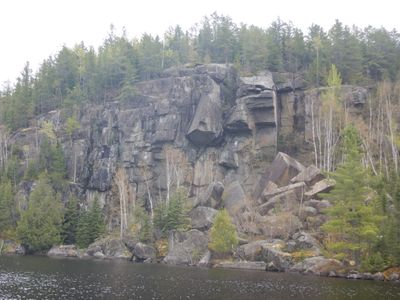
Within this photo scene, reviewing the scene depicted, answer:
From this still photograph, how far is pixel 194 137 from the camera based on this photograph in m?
92.9

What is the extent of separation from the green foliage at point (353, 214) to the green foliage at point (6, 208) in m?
62.5

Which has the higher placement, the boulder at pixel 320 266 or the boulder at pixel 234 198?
the boulder at pixel 234 198

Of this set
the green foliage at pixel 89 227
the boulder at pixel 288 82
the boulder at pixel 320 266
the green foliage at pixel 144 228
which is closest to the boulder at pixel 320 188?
the boulder at pixel 320 266

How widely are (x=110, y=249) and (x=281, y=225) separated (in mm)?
30056

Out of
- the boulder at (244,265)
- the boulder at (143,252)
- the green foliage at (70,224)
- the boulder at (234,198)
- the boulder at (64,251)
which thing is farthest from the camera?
the green foliage at (70,224)

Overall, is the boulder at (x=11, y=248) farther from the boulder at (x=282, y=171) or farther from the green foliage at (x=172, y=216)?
the boulder at (x=282, y=171)

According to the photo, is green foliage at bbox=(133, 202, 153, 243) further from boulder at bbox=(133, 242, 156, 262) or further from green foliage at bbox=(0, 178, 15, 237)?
green foliage at bbox=(0, 178, 15, 237)

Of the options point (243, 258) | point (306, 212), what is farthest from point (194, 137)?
point (243, 258)

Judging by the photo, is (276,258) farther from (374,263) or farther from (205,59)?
(205,59)

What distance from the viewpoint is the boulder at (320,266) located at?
5250 cm

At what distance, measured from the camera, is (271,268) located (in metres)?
57.6

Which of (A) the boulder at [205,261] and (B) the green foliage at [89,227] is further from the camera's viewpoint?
(B) the green foliage at [89,227]

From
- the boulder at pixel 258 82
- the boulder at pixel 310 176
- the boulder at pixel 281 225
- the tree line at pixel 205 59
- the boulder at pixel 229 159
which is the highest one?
the tree line at pixel 205 59

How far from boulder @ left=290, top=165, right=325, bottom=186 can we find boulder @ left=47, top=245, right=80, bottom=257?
133 feet
